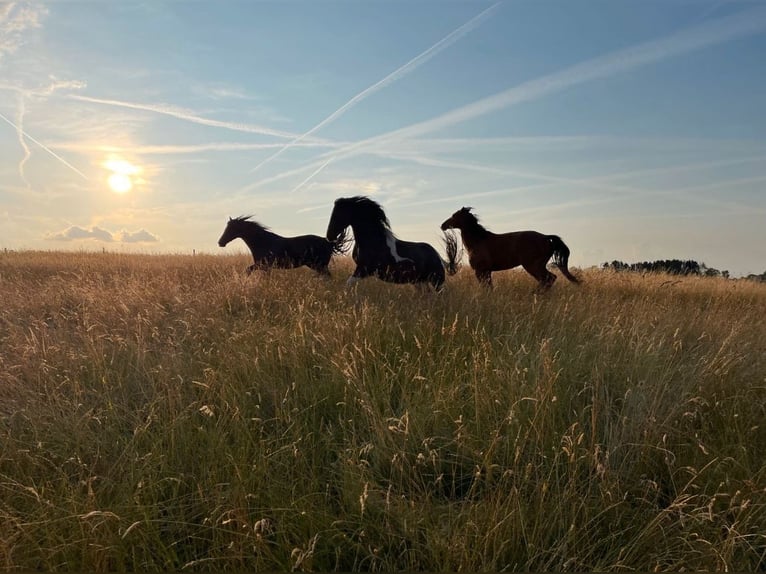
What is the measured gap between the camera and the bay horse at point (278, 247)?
31.1ft

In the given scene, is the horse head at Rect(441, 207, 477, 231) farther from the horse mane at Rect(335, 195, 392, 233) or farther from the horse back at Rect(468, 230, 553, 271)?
the horse mane at Rect(335, 195, 392, 233)

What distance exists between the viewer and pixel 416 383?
3828 mm

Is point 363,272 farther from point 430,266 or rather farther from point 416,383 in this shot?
point 416,383

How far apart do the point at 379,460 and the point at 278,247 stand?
7.35 metres

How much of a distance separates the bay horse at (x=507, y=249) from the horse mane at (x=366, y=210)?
204 centimetres

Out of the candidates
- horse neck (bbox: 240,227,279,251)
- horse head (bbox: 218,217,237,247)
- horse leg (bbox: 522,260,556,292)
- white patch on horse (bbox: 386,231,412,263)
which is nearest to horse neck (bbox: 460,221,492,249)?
horse leg (bbox: 522,260,556,292)

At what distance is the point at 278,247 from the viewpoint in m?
9.54

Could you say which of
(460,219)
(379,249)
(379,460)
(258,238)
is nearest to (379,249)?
(379,249)

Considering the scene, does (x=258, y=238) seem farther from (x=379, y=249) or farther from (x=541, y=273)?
(x=541, y=273)

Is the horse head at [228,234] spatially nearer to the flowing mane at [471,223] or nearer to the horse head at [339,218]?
the horse head at [339,218]

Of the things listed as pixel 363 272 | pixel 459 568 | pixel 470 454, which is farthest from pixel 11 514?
pixel 363 272

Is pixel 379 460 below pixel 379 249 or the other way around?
below

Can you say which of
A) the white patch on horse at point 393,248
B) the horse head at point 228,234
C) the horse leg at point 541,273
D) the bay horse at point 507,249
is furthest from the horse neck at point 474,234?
the horse head at point 228,234

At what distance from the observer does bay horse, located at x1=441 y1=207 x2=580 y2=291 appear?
897 cm
